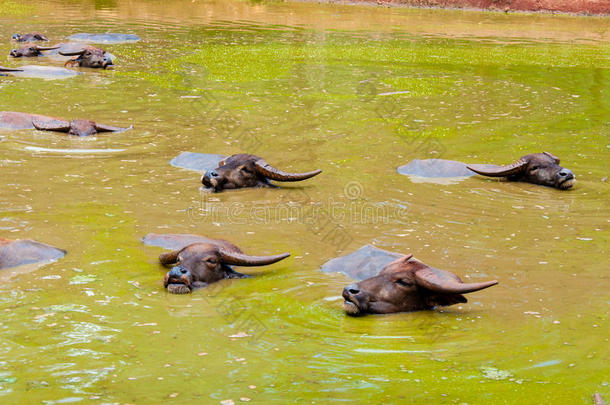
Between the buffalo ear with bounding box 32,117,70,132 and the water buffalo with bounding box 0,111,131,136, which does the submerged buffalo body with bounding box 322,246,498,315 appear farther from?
the buffalo ear with bounding box 32,117,70,132

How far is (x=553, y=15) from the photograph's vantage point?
39.3 m

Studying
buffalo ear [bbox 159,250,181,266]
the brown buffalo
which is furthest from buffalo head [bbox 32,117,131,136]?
the brown buffalo

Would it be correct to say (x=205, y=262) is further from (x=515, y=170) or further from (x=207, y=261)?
(x=515, y=170)

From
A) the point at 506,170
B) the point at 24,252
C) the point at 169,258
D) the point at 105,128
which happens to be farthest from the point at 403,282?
the point at 105,128

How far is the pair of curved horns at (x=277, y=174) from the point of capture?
10039mm

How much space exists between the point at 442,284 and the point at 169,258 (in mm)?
2366

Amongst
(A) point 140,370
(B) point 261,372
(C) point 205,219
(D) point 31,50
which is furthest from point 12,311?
(D) point 31,50

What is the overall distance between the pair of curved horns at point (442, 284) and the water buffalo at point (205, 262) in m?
1.27

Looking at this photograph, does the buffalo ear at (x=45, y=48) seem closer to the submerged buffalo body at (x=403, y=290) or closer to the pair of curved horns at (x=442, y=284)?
the submerged buffalo body at (x=403, y=290)

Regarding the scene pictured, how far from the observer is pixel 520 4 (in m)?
41.0

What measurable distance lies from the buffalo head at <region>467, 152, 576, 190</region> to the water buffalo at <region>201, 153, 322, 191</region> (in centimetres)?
235

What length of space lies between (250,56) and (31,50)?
17.3 ft

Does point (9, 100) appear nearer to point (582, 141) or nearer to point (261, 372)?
point (582, 141)

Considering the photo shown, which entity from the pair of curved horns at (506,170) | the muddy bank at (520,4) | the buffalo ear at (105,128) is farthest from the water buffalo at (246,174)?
the muddy bank at (520,4)
